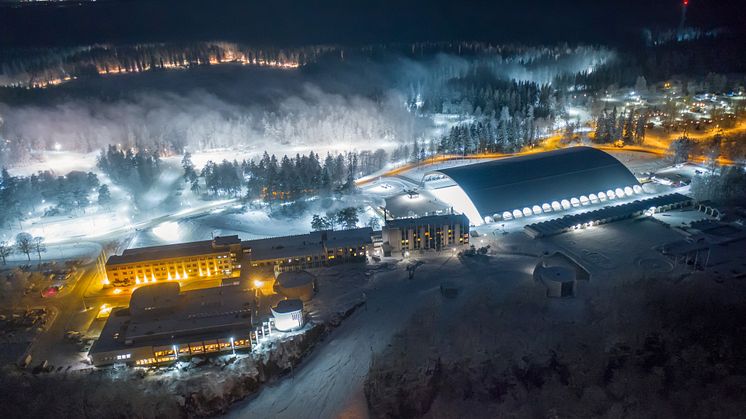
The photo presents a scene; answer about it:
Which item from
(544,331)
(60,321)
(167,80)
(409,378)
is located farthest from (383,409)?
(167,80)

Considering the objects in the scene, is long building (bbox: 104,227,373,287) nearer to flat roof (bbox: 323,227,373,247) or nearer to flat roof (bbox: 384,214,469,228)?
flat roof (bbox: 323,227,373,247)

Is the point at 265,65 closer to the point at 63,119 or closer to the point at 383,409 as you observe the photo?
the point at 63,119

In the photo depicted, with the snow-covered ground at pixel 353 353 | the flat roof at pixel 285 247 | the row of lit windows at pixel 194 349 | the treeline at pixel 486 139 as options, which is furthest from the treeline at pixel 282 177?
the row of lit windows at pixel 194 349

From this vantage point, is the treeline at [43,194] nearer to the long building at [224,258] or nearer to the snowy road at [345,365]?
the long building at [224,258]

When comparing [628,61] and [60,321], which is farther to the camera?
[628,61]

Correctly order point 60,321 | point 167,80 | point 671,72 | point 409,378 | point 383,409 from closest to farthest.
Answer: point 383,409, point 409,378, point 60,321, point 167,80, point 671,72

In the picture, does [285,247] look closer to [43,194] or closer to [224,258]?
[224,258]

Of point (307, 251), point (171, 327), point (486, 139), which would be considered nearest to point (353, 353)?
point (171, 327)

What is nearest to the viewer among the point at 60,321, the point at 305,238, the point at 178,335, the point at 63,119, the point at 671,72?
the point at 178,335
